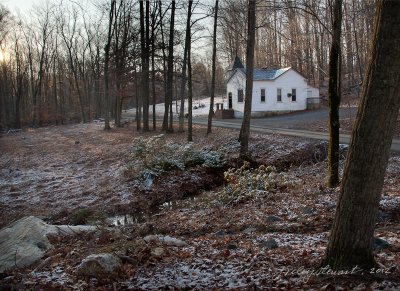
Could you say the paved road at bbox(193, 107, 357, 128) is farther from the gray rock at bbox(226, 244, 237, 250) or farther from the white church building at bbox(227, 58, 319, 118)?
the gray rock at bbox(226, 244, 237, 250)

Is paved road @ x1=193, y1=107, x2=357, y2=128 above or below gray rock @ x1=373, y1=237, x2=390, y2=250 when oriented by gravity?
above

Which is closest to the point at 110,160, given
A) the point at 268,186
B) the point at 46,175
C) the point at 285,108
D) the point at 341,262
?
the point at 46,175

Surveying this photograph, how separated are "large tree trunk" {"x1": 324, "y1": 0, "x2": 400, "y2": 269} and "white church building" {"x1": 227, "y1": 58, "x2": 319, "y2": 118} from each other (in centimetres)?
3433

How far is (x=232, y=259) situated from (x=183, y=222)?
4263 mm

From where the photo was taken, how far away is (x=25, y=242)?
7.34 meters

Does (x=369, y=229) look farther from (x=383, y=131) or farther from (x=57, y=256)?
(x=57, y=256)

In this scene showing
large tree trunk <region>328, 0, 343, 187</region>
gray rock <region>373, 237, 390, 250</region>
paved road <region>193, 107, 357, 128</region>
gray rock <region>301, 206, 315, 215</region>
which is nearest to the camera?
gray rock <region>373, 237, 390, 250</region>

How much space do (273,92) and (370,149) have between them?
35245mm

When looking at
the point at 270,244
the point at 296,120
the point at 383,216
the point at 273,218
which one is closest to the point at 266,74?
the point at 296,120

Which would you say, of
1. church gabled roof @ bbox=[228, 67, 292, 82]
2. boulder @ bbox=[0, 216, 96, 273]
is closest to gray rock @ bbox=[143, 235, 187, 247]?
boulder @ bbox=[0, 216, 96, 273]

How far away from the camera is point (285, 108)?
39.0m

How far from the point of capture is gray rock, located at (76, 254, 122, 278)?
5.16 m

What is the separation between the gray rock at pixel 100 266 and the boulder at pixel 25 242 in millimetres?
1741

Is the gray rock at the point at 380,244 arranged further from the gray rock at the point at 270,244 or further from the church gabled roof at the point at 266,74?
the church gabled roof at the point at 266,74
